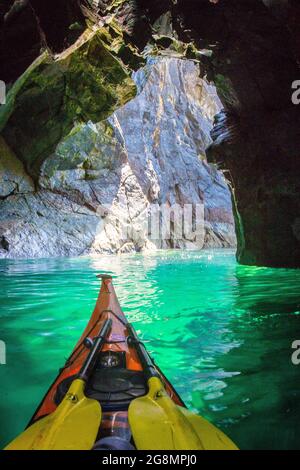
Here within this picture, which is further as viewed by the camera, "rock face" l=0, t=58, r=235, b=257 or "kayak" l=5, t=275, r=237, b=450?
"rock face" l=0, t=58, r=235, b=257

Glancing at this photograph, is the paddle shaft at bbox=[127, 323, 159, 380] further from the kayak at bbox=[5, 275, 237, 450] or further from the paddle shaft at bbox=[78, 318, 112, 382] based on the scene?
the paddle shaft at bbox=[78, 318, 112, 382]

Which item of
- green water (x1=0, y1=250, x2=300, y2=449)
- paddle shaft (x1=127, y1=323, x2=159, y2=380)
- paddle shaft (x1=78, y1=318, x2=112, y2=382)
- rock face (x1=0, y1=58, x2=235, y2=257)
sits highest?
rock face (x1=0, y1=58, x2=235, y2=257)

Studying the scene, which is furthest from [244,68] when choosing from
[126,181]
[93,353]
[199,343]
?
[126,181]

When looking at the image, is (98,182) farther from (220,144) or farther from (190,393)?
(190,393)

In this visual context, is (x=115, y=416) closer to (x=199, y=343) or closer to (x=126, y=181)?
(x=199, y=343)

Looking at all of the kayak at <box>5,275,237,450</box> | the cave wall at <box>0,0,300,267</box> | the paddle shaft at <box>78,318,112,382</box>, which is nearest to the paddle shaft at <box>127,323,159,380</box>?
the kayak at <box>5,275,237,450</box>

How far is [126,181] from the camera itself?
2416 centimetres

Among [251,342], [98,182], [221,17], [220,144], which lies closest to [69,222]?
[98,182]

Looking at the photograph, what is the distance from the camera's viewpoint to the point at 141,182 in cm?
3031

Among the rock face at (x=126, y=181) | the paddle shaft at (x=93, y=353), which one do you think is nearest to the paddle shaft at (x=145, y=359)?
the paddle shaft at (x=93, y=353)

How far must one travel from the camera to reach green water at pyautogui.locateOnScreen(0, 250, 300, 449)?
2.40m

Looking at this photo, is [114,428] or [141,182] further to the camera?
[141,182]

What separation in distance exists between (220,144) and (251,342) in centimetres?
880

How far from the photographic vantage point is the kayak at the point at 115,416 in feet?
5.20
